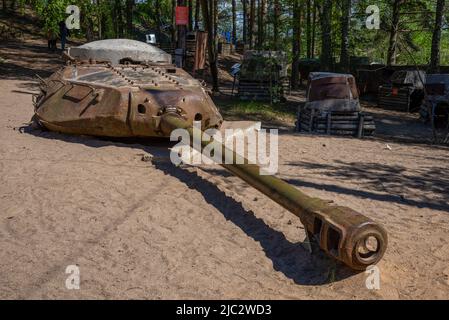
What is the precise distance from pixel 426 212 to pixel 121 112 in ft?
13.1

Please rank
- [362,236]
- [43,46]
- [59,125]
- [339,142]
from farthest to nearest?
[43,46] < [339,142] < [59,125] < [362,236]

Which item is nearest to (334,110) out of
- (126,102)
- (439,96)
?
(439,96)

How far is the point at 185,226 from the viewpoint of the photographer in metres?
4.64

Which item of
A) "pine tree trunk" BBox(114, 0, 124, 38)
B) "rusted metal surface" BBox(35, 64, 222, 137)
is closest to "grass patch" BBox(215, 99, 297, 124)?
"rusted metal surface" BBox(35, 64, 222, 137)

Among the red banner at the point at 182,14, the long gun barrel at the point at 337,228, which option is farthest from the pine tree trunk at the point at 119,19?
the long gun barrel at the point at 337,228

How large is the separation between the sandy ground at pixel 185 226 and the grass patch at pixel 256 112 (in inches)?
257

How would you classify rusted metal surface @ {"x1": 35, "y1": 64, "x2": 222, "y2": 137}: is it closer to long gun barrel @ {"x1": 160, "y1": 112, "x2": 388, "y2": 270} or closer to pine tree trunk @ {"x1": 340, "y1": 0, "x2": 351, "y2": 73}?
long gun barrel @ {"x1": 160, "y1": 112, "x2": 388, "y2": 270}

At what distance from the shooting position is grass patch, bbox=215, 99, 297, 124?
13.9m

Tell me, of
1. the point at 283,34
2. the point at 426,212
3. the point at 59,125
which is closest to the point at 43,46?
the point at 283,34

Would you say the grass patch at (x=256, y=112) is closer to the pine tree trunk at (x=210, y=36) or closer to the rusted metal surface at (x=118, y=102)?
the pine tree trunk at (x=210, y=36)

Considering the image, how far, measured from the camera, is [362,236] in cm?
341

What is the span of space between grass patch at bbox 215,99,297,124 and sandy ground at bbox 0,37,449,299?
21.4ft

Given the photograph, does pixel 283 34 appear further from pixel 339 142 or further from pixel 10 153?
pixel 10 153

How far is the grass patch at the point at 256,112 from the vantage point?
13914mm
